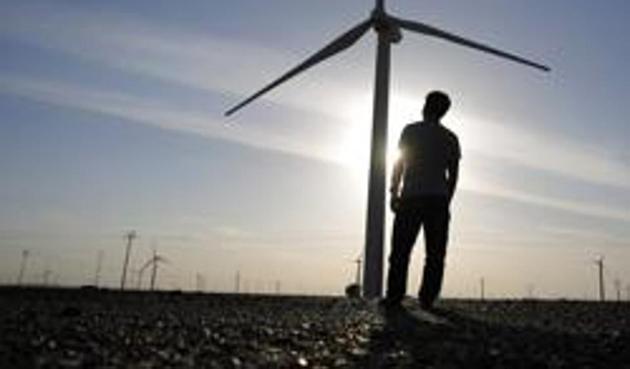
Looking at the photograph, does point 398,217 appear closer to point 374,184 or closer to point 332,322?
point 332,322

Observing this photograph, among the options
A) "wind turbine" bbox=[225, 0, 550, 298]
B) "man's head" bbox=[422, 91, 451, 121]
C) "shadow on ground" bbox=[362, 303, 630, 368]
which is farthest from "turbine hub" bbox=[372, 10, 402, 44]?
"shadow on ground" bbox=[362, 303, 630, 368]

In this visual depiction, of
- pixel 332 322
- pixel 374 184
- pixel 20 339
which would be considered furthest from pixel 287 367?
pixel 374 184

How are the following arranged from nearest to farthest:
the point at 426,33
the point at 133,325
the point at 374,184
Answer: the point at 133,325, the point at 374,184, the point at 426,33

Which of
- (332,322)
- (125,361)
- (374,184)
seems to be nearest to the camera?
(125,361)

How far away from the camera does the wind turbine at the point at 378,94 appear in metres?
25.9

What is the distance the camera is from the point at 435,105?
12.0m

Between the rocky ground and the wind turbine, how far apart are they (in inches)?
550

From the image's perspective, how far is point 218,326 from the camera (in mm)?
7750

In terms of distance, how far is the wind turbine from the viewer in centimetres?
2591

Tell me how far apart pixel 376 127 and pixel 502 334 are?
71.3ft

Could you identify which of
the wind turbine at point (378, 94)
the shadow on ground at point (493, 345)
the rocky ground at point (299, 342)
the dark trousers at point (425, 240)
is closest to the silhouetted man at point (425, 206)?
the dark trousers at point (425, 240)

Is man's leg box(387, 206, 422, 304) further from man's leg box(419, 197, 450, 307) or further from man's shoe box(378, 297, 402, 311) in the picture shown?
man's leg box(419, 197, 450, 307)

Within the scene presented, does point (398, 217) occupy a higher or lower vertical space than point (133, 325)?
higher

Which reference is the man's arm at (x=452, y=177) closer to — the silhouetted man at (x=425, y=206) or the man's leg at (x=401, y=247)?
the silhouetted man at (x=425, y=206)
